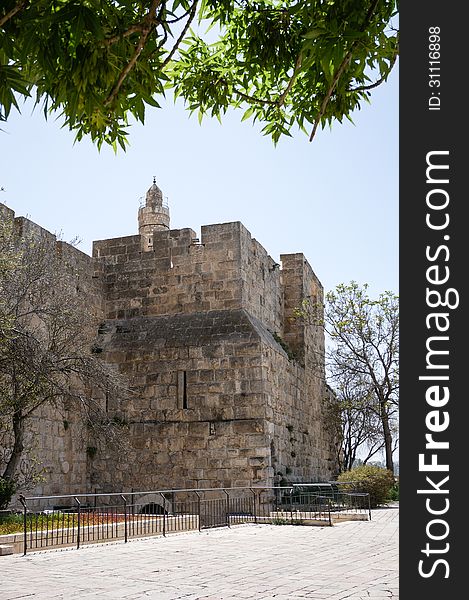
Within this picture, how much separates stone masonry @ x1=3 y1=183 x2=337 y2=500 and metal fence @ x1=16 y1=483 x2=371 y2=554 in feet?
0.99

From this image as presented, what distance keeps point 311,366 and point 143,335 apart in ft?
20.7

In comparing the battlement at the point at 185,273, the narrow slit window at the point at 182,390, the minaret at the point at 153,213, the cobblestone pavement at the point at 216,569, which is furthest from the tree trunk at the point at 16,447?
the minaret at the point at 153,213

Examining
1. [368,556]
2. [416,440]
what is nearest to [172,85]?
[416,440]

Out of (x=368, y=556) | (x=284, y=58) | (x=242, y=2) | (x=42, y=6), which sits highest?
(x=242, y=2)

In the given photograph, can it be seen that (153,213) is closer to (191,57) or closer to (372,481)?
(372,481)

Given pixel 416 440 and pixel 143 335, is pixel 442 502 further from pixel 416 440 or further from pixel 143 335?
pixel 143 335

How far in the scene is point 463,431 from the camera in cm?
263

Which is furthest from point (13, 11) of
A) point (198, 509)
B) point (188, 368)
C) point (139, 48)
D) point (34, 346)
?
point (188, 368)

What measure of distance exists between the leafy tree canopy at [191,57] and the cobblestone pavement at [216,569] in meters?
4.59

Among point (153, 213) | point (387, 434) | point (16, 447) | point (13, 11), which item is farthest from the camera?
point (153, 213)

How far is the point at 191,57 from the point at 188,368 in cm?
1294

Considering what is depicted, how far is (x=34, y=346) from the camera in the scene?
43.3 ft

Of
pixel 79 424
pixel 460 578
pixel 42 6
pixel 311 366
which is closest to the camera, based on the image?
pixel 460 578

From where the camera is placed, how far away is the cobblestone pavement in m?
7.38
